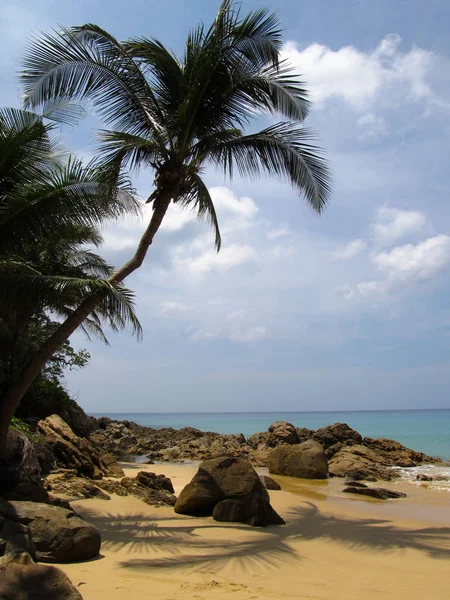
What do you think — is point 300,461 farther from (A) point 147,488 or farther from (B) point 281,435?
(A) point 147,488

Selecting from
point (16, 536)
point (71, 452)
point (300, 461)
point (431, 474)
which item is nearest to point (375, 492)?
point (300, 461)

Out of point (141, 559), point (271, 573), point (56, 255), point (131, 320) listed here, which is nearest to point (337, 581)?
point (271, 573)

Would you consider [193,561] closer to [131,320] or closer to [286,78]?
[131,320]

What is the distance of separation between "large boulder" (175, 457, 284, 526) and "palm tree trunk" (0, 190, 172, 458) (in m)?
3.30

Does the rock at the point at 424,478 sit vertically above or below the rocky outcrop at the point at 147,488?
above

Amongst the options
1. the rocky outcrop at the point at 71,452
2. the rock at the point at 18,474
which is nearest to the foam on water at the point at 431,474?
the rocky outcrop at the point at 71,452

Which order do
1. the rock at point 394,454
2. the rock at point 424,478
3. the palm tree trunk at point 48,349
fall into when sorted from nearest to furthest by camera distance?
the palm tree trunk at point 48,349
the rock at point 424,478
the rock at point 394,454

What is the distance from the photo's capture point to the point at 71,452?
1218 cm

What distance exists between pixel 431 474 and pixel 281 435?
6.72 m

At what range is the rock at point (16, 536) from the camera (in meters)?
4.79

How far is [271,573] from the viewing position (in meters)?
5.75

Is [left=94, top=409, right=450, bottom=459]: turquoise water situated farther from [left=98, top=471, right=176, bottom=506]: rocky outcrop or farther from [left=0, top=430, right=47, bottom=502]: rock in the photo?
[left=0, top=430, right=47, bottom=502]: rock

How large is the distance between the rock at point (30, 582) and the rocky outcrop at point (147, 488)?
20.1ft

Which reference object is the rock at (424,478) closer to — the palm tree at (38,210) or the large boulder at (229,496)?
the large boulder at (229,496)
